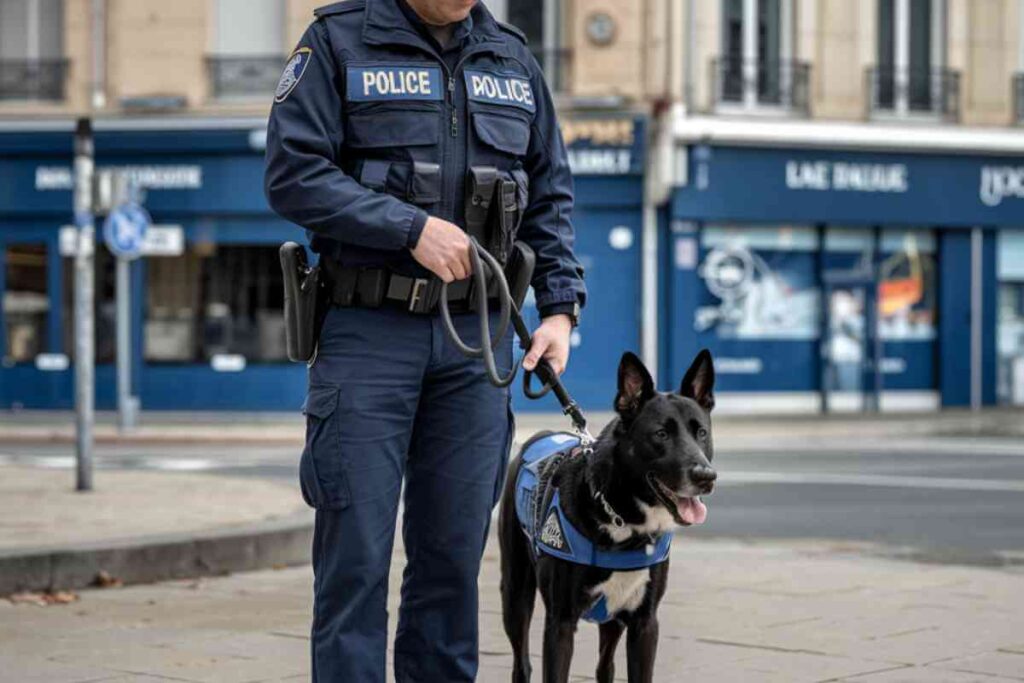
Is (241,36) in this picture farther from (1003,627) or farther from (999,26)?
(1003,627)

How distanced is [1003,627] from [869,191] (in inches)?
877

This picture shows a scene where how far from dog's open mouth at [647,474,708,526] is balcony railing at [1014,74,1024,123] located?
87.5ft

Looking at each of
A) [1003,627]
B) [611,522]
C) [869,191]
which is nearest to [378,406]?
[611,522]

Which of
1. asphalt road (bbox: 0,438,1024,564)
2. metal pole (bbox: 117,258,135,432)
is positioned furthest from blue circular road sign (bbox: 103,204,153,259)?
asphalt road (bbox: 0,438,1024,564)

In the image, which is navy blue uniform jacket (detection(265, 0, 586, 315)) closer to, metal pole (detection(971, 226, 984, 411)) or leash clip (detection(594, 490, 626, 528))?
leash clip (detection(594, 490, 626, 528))

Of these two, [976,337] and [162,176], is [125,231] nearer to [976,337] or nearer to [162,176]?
[162,176]

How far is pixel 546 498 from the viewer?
509 centimetres

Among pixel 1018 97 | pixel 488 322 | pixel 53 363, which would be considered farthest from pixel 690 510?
pixel 1018 97

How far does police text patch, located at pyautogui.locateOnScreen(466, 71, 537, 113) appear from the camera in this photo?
452 cm

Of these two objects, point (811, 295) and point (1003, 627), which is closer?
point (1003, 627)

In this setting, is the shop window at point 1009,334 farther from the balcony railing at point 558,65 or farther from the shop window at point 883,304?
the balcony railing at point 558,65

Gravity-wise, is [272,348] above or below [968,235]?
below

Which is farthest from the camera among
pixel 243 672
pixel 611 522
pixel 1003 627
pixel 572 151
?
pixel 572 151

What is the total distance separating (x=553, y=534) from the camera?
4.96 meters
